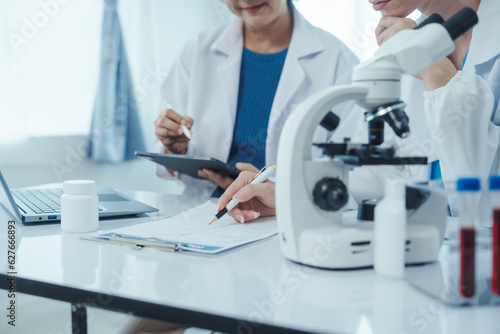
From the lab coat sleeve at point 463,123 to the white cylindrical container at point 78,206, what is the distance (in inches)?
32.0

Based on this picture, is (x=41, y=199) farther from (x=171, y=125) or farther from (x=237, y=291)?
(x=237, y=291)

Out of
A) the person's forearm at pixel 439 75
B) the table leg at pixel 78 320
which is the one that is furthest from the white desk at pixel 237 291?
the person's forearm at pixel 439 75

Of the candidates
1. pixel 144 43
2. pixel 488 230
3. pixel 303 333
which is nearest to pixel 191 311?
pixel 303 333

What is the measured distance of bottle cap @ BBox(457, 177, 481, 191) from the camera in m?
0.51

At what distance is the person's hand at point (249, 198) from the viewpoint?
947 mm

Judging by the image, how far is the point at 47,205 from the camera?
1.06m

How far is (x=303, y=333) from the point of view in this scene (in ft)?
1.57

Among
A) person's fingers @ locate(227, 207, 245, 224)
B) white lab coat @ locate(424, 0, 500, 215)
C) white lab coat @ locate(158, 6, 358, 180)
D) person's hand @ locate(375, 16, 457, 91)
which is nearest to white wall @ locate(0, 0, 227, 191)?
white lab coat @ locate(158, 6, 358, 180)

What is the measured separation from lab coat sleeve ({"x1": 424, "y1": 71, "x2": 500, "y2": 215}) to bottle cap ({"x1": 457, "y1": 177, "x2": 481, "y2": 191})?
634 millimetres

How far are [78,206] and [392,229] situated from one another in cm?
58

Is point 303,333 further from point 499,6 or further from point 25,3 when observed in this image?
point 25,3

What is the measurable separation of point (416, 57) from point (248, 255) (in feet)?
1.31

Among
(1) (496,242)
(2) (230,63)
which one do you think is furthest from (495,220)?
(2) (230,63)

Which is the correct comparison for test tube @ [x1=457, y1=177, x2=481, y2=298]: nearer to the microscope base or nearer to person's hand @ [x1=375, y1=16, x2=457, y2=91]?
the microscope base
